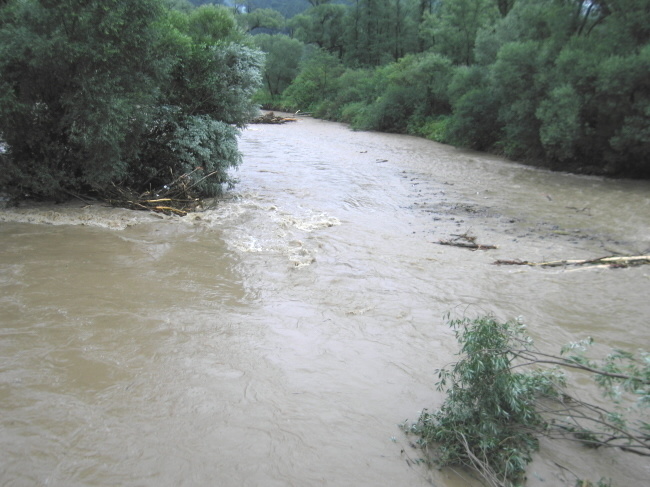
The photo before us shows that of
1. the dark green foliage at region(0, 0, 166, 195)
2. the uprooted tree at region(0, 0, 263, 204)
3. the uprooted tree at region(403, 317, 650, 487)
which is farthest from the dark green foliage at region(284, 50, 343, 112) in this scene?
the uprooted tree at region(403, 317, 650, 487)

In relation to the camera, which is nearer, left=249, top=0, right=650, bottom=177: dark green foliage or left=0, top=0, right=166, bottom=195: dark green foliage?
left=0, top=0, right=166, bottom=195: dark green foliage

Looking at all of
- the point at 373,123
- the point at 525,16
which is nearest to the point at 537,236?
the point at 525,16

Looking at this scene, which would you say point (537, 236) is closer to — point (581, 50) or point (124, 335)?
point (124, 335)

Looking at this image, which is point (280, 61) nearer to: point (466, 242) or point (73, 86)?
point (73, 86)

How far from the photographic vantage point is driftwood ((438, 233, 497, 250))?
9117 millimetres

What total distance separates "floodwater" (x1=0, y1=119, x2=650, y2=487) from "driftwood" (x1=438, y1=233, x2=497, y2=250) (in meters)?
0.19

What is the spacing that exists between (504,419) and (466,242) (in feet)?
Result: 19.9

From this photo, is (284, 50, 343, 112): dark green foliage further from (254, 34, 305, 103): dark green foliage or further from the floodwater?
the floodwater

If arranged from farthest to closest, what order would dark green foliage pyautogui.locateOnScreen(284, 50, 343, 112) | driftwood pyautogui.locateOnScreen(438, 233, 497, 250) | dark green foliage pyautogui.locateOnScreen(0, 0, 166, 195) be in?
dark green foliage pyautogui.locateOnScreen(284, 50, 343, 112)
dark green foliage pyautogui.locateOnScreen(0, 0, 166, 195)
driftwood pyautogui.locateOnScreen(438, 233, 497, 250)

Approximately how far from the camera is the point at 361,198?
13.3 m

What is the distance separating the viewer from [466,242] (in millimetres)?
9516

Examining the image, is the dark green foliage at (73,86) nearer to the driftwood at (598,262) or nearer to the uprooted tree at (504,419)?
the driftwood at (598,262)

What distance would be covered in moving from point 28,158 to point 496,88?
1771cm

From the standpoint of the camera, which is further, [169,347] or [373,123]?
[373,123]
